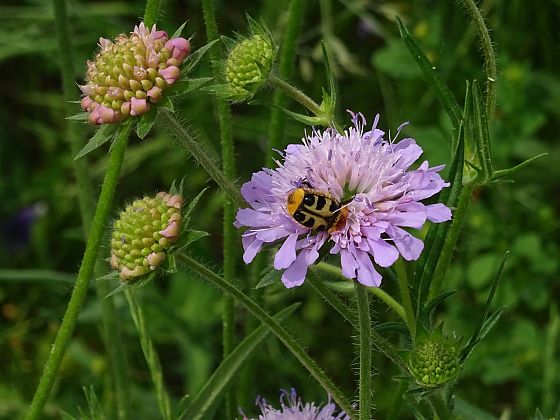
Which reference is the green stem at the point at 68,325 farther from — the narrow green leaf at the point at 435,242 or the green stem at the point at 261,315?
the narrow green leaf at the point at 435,242

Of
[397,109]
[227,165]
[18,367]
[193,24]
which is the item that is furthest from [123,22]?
[227,165]

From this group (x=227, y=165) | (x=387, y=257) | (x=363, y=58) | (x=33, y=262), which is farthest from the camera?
(x=363, y=58)

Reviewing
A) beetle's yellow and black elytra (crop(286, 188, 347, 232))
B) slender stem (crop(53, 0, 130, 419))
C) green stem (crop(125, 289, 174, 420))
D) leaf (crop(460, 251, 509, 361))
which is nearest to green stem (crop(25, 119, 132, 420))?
green stem (crop(125, 289, 174, 420))

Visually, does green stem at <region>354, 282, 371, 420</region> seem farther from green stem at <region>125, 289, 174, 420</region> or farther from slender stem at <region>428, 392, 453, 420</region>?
green stem at <region>125, 289, 174, 420</region>

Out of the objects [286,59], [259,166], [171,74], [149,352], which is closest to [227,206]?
[149,352]

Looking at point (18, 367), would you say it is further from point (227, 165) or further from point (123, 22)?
point (123, 22)

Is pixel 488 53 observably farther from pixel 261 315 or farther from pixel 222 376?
pixel 222 376
